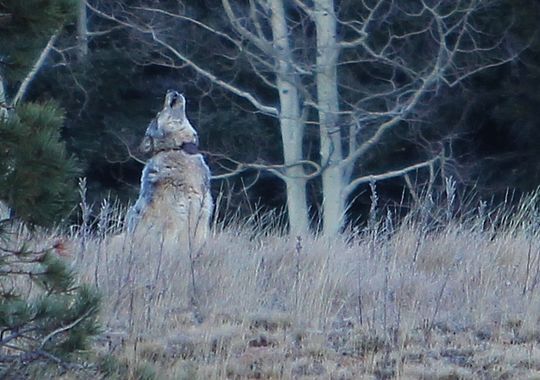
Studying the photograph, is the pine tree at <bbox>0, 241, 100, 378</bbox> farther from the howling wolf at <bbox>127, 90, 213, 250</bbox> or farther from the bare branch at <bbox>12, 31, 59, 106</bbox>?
the howling wolf at <bbox>127, 90, 213, 250</bbox>

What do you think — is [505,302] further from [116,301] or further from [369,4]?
[369,4]

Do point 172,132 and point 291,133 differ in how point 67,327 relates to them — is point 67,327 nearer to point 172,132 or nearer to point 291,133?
point 172,132

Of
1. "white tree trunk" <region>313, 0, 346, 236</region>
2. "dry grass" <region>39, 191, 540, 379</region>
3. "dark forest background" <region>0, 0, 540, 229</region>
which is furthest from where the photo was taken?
"dark forest background" <region>0, 0, 540, 229</region>

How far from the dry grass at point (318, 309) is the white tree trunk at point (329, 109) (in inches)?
382

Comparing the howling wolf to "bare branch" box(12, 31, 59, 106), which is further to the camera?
the howling wolf

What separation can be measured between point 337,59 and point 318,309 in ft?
41.5

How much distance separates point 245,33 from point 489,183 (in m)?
5.89

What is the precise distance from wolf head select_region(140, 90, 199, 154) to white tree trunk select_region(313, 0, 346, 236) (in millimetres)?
7932

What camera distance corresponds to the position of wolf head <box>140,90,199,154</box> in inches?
415

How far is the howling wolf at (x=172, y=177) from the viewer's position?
10.3 meters

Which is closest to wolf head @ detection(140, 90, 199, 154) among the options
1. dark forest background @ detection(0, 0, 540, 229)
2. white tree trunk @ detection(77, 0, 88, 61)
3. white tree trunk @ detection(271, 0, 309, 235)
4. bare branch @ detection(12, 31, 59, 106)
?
bare branch @ detection(12, 31, 59, 106)

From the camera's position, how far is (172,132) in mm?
10539

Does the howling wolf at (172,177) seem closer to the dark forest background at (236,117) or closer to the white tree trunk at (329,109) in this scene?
the white tree trunk at (329,109)

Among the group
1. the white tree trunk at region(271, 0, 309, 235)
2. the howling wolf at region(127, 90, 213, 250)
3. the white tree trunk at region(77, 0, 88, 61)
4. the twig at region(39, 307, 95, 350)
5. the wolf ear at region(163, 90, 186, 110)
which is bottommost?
the twig at region(39, 307, 95, 350)
